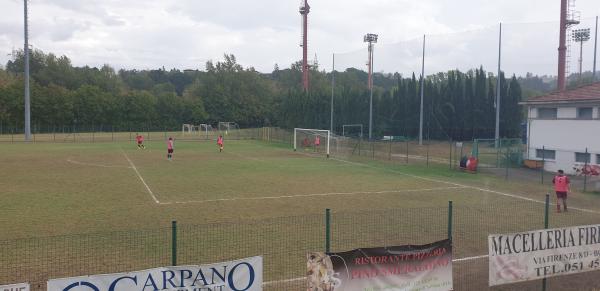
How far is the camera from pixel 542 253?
9969 millimetres

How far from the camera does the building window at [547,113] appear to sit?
116 ft

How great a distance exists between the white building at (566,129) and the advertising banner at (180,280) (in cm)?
2935

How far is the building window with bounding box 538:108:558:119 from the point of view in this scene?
35.4 meters

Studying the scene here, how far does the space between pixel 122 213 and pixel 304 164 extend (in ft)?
66.0

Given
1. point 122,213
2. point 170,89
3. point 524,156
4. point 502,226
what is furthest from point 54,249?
point 170,89

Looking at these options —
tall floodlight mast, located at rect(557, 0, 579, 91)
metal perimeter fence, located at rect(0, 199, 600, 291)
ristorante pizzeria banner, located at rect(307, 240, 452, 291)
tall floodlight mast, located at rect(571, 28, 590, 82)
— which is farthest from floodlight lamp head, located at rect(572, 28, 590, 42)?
ristorante pizzeria banner, located at rect(307, 240, 452, 291)

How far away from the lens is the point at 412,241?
14.3 meters

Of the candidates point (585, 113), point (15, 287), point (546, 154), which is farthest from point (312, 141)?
point (15, 287)

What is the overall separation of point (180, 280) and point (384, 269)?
344 cm

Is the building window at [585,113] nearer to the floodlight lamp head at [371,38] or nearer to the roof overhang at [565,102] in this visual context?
the roof overhang at [565,102]

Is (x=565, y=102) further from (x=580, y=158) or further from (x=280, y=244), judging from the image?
(x=280, y=244)

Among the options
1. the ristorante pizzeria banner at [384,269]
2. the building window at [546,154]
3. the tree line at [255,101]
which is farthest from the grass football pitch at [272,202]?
the tree line at [255,101]

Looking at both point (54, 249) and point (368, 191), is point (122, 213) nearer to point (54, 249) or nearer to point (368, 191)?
point (54, 249)

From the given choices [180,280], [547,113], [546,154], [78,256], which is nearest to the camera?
[180,280]
